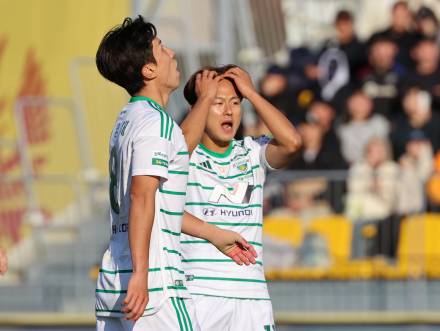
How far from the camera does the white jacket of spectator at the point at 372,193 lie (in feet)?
37.2

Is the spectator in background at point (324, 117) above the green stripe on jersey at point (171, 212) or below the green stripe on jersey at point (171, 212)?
above

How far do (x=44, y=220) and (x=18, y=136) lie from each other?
107cm

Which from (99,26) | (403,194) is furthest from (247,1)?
(403,194)

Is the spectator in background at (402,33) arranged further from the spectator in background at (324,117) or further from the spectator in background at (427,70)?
the spectator in background at (324,117)

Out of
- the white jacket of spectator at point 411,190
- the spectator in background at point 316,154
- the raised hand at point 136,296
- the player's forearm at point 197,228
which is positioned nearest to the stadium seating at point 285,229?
the spectator in background at point 316,154

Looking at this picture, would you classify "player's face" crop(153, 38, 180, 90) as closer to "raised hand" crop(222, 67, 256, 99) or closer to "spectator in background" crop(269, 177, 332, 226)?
"raised hand" crop(222, 67, 256, 99)

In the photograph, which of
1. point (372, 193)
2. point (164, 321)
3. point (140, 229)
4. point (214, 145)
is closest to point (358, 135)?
→ point (372, 193)

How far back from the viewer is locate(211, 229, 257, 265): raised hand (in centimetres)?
608

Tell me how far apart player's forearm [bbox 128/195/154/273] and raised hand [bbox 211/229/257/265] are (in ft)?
2.83

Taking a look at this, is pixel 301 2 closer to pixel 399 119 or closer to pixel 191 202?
pixel 399 119

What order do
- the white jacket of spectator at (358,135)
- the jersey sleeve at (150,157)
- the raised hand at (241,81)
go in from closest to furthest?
the jersey sleeve at (150,157) < the raised hand at (241,81) < the white jacket of spectator at (358,135)

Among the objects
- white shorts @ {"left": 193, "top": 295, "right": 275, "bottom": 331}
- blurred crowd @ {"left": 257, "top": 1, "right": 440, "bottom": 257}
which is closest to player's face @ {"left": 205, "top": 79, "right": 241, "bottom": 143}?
white shorts @ {"left": 193, "top": 295, "right": 275, "bottom": 331}

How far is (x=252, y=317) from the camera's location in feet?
21.5

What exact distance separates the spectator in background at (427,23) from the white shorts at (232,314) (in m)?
7.27
